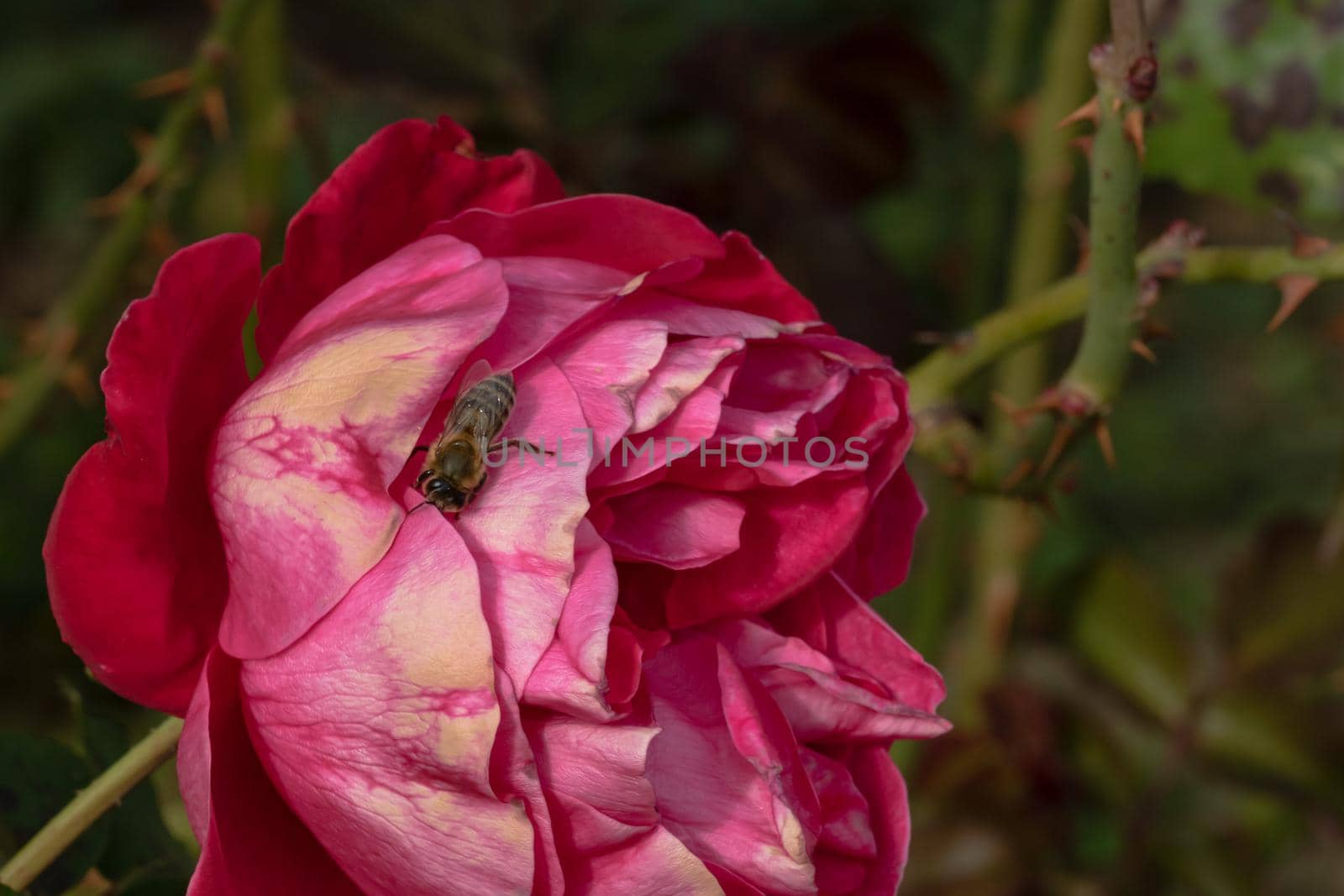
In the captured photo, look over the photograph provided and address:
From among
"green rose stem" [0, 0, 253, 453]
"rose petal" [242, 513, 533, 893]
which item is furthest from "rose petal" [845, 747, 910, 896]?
"green rose stem" [0, 0, 253, 453]

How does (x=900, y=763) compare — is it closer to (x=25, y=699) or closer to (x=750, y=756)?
(x=750, y=756)

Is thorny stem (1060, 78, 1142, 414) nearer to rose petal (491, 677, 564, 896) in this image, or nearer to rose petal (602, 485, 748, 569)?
→ rose petal (602, 485, 748, 569)

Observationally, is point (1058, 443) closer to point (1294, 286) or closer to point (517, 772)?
point (1294, 286)

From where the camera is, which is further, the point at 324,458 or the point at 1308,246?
the point at 1308,246

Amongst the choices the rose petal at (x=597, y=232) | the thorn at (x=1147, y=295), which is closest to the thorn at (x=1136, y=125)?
the thorn at (x=1147, y=295)

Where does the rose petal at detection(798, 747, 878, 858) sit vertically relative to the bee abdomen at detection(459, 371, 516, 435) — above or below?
below

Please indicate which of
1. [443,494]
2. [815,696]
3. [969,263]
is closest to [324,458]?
[443,494]

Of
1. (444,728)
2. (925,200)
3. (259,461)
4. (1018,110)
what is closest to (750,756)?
(444,728)
